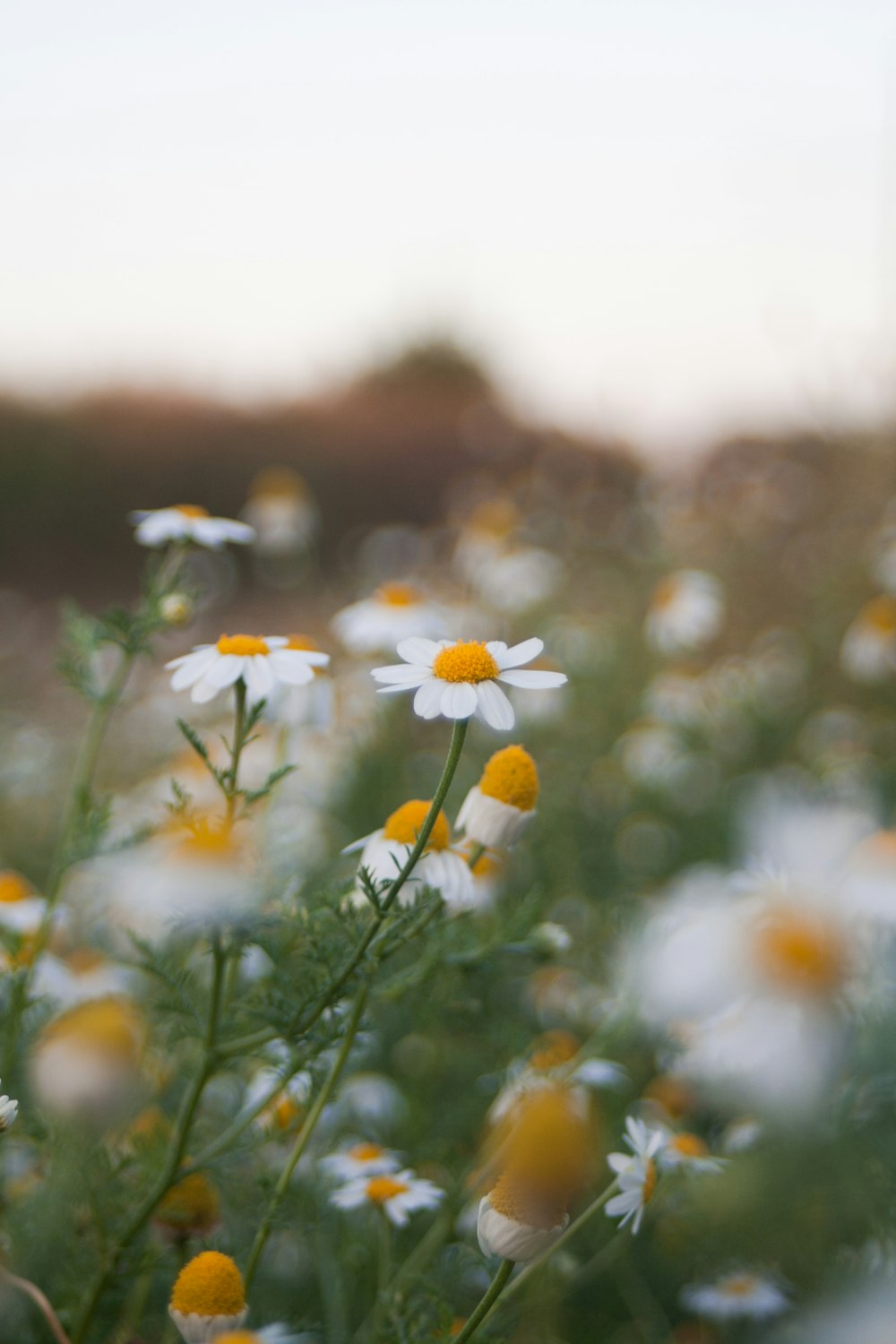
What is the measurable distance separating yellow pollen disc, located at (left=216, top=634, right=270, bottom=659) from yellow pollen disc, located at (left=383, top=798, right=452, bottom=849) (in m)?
0.18

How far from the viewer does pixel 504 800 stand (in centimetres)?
87

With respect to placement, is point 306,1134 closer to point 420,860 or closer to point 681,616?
point 420,860

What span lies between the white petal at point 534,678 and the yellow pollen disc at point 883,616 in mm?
2300

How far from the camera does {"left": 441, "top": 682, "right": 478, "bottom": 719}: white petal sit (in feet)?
2.50

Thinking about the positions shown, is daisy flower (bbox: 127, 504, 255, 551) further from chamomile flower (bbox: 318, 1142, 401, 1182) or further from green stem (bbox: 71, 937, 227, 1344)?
chamomile flower (bbox: 318, 1142, 401, 1182)

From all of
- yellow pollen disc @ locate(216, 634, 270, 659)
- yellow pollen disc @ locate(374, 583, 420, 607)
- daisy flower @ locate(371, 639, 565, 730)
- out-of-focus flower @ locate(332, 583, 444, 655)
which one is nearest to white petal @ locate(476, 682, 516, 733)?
daisy flower @ locate(371, 639, 565, 730)

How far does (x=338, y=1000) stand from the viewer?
84 cm

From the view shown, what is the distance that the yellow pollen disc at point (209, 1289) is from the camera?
2.39 ft

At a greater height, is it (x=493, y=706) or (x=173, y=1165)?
(x=493, y=706)

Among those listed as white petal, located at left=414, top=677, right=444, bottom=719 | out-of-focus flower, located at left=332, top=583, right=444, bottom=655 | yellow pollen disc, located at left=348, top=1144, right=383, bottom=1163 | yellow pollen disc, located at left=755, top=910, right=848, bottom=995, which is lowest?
yellow pollen disc, located at left=348, top=1144, right=383, bottom=1163

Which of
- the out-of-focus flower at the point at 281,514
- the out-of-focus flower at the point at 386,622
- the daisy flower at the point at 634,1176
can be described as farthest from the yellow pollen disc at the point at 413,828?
the out-of-focus flower at the point at 281,514

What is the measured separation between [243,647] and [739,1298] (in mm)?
887

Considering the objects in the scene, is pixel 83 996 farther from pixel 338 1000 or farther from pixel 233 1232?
pixel 338 1000

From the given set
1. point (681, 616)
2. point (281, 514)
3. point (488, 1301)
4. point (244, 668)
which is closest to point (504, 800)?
point (244, 668)
